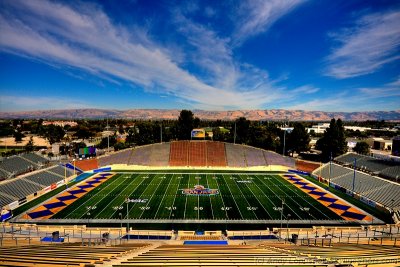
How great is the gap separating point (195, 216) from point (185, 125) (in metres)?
54.3

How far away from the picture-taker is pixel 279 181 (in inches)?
1804

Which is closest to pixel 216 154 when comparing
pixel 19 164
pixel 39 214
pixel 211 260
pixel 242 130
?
pixel 242 130

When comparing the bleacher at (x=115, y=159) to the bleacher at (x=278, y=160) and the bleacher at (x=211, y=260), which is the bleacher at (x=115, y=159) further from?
the bleacher at (x=211, y=260)

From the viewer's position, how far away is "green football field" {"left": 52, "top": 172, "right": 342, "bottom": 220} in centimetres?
2930

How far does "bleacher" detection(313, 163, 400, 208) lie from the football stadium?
0.51 feet

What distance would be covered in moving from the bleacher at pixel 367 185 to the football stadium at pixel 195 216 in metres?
0.15

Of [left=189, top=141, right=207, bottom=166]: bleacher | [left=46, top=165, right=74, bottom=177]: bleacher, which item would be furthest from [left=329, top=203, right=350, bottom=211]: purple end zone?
[left=46, top=165, right=74, bottom=177]: bleacher

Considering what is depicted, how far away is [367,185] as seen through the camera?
3850 centimetres

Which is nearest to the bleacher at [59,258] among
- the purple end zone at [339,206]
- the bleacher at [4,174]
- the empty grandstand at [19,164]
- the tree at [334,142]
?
the purple end zone at [339,206]

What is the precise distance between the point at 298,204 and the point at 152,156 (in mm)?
37139

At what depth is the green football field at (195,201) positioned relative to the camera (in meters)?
29.3

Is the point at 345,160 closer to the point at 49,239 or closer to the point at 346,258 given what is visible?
the point at 346,258

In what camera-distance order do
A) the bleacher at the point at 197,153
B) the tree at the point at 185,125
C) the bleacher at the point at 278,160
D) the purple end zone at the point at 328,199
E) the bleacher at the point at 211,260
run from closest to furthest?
the bleacher at the point at 211,260
the purple end zone at the point at 328,199
the bleacher at the point at 278,160
the bleacher at the point at 197,153
the tree at the point at 185,125

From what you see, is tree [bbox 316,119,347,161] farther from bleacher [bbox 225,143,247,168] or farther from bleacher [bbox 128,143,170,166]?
bleacher [bbox 128,143,170,166]
